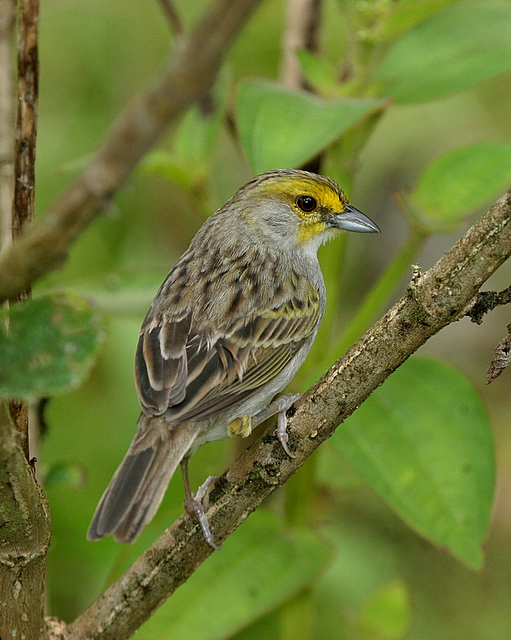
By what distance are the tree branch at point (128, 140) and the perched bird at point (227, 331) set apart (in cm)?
111

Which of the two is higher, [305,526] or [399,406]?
[399,406]

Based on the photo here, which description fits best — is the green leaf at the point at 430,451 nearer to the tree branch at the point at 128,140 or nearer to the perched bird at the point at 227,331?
the perched bird at the point at 227,331

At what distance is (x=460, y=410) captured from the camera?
10.4 ft

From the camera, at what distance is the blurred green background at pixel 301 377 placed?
346 centimetres

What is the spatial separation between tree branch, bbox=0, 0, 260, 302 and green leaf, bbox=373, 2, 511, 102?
2.08 m

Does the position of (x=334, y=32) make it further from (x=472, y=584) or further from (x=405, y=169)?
(x=472, y=584)

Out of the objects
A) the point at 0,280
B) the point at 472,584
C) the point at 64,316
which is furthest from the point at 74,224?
the point at 472,584

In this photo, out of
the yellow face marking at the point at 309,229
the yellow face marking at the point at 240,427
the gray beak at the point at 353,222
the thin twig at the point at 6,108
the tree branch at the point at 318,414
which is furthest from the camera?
the yellow face marking at the point at 309,229

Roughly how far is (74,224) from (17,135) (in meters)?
0.78

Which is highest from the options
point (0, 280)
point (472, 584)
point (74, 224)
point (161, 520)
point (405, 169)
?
point (74, 224)

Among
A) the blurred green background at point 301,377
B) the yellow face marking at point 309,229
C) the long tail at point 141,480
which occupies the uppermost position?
the yellow face marking at point 309,229

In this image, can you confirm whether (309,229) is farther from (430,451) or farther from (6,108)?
(6,108)

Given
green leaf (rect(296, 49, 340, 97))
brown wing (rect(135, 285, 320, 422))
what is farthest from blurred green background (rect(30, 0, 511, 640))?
brown wing (rect(135, 285, 320, 422))

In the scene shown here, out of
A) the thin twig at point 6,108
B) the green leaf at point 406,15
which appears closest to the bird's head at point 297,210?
the green leaf at point 406,15
